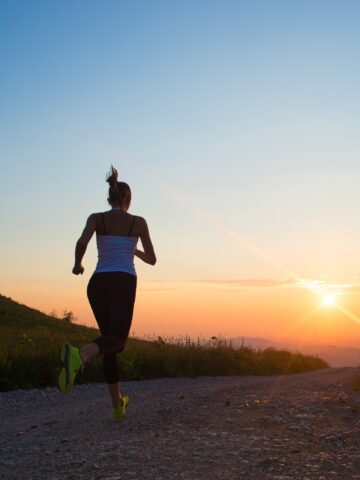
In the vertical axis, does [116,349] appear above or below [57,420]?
above

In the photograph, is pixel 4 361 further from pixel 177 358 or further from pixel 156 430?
pixel 156 430

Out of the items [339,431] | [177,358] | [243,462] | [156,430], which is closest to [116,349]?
[156,430]

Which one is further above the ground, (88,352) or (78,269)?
(78,269)

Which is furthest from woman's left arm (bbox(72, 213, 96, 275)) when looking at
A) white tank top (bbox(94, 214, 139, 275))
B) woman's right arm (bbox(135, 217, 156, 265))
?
woman's right arm (bbox(135, 217, 156, 265))

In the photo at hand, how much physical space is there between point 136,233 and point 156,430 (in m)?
2.16

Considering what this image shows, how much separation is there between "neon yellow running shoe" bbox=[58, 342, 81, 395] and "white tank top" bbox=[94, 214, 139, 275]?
0.86 meters

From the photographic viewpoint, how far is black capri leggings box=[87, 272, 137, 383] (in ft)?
20.3

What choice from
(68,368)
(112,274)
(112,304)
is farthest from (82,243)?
(68,368)

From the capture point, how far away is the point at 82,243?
6.23m

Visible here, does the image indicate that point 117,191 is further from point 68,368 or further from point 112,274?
point 68,368

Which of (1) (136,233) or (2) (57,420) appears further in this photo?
(2) (57,420)

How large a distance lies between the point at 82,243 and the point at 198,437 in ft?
7.43

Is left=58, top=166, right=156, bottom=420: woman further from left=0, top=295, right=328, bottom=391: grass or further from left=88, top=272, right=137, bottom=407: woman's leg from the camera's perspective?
left=0, top=295, right=328, bottom=391: grass

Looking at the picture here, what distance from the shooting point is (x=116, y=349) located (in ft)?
20.6
